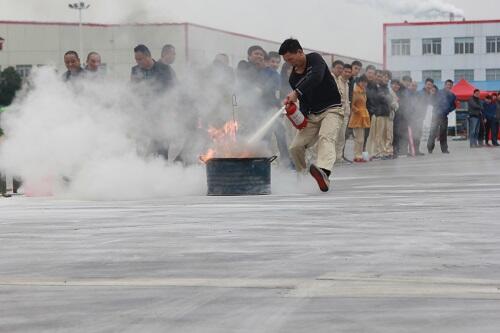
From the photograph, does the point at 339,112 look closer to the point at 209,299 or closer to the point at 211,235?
the point at 211,235

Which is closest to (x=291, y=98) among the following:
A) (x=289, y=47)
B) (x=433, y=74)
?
(x=289, y=47)

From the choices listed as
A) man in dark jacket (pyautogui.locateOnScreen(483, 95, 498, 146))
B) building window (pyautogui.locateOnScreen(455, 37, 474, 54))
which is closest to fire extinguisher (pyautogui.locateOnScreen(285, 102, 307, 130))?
man in dark jacket (pyautogui.locateOnScreen(483, 95, 498, 146))

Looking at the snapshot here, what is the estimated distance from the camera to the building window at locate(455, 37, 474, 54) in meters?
104

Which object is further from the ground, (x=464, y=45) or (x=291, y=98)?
(x=464, y=45)

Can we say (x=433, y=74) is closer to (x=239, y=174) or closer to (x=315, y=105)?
(x=315, y=105)

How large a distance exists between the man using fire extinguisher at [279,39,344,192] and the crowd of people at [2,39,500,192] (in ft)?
0.04

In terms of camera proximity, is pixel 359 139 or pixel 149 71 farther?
pixel 359 139

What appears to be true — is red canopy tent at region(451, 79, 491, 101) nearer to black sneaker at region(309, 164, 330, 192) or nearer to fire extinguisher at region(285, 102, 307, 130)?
fire extinguisher at region(285, 102, 307, 130)

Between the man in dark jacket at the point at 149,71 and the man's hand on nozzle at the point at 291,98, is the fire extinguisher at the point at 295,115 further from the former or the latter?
the man in dark jacket at the point at 149,71

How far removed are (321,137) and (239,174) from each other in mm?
1293

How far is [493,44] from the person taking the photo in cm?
10319

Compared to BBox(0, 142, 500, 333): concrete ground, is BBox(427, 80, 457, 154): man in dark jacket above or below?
above

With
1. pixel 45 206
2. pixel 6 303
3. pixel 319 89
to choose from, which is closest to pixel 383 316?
pixel 6 303

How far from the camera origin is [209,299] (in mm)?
5578
